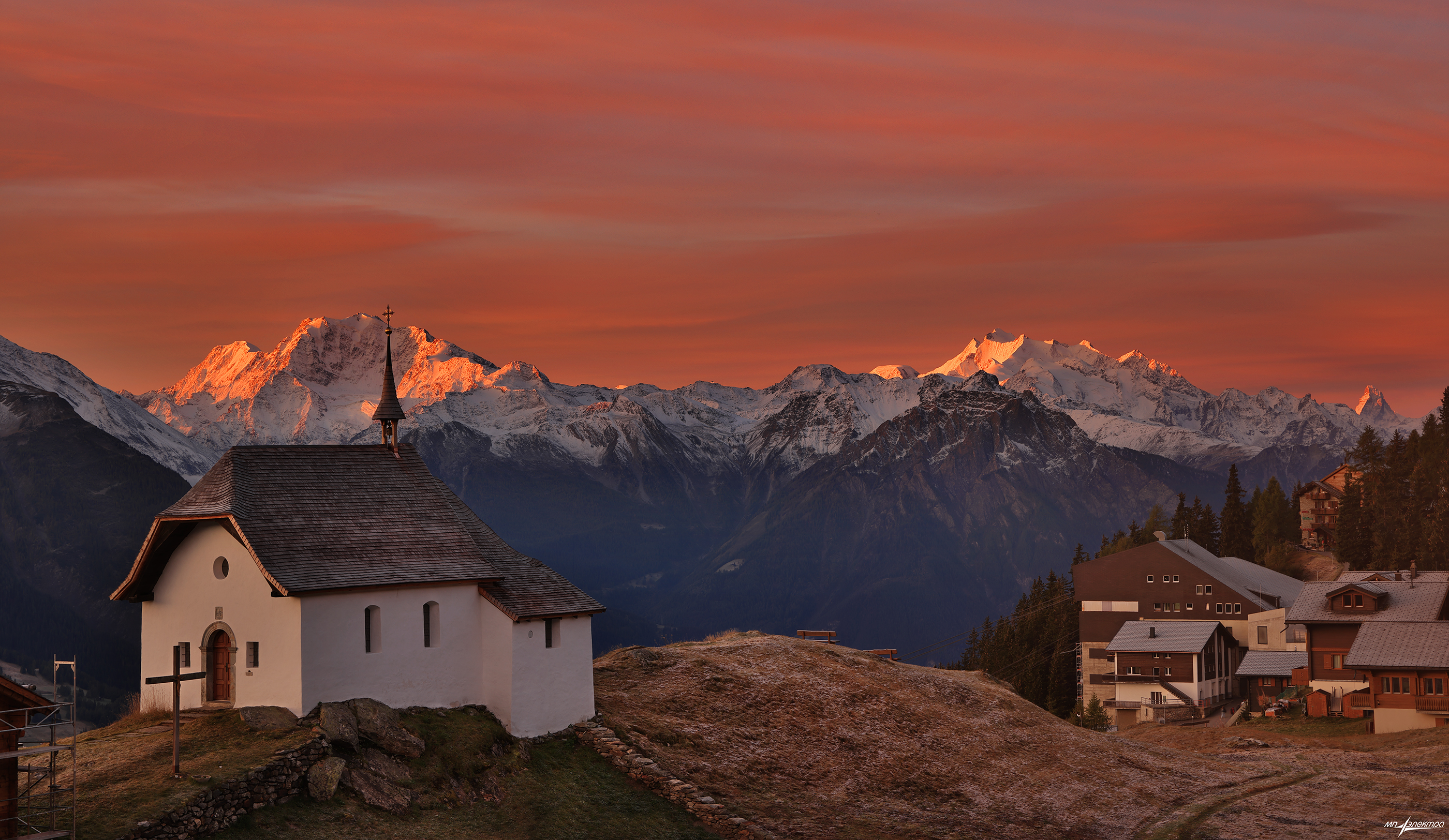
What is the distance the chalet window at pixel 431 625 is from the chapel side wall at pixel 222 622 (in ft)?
19.6

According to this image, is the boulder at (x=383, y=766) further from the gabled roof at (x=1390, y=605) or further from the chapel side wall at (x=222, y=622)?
the gabled roof at (x=1390, y=605)

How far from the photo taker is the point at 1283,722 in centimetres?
9519

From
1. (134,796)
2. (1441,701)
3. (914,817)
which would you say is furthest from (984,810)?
(1441,701)

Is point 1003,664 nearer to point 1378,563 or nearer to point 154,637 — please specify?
point 1378,563

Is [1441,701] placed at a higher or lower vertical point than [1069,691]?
higher

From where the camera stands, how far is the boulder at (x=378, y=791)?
43406mm

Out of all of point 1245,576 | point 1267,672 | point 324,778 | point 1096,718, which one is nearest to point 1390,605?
point 1267,672

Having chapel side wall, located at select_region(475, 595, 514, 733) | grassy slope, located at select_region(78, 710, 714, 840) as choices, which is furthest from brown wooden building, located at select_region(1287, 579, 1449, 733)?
chapel side wall, located at select_region(475, 595, 514, 733)

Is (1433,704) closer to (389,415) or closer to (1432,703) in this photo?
(1432,703)

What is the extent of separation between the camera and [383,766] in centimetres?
4569

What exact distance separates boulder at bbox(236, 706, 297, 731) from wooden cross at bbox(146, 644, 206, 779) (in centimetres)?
230

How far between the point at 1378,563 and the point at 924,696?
11791 centimetres

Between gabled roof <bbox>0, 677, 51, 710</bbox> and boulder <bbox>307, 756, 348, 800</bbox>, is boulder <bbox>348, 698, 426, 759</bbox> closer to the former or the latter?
boulder <bbox>307, 756, 348, 800</bbox>

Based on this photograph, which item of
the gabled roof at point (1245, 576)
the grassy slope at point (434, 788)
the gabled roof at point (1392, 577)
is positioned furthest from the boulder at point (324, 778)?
the gabled roof at point (1245, 576)
